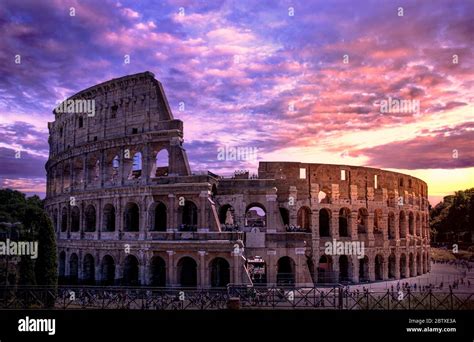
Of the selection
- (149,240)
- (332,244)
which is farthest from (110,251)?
(332,244)

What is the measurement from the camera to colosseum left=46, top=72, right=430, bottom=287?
106 feet

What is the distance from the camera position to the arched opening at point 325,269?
124ft

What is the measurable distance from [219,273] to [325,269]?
1011 centimetres

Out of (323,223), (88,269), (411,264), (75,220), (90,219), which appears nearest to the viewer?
(88,269)

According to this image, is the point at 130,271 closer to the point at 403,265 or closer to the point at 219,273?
the point at 219,273

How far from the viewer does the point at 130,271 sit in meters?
35.1

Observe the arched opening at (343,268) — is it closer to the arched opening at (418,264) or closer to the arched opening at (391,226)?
the arched opening at (391,226)

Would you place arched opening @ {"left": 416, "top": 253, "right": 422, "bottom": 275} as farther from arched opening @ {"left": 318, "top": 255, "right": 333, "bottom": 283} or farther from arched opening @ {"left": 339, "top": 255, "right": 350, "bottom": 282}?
arched opening @ {"left": 318, "top": 255, "right": 333, "bottom": 283}

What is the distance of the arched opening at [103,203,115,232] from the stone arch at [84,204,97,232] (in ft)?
6.80

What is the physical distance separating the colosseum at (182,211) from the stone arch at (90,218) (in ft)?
0.30

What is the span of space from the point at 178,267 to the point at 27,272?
10.0 metres

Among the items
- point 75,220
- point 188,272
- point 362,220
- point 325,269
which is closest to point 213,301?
point 188,272

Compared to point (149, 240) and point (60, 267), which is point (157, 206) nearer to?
point (149, 240)

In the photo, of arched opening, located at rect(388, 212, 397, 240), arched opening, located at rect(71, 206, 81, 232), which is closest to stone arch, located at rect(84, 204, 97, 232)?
arched opening, located at rect(71, 206, 81, 232)
